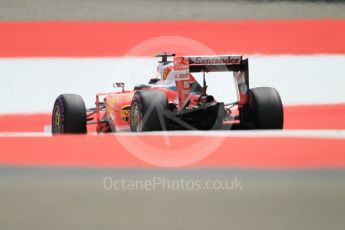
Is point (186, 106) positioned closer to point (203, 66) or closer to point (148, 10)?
point (203, 66)

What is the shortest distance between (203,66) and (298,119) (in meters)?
1.80

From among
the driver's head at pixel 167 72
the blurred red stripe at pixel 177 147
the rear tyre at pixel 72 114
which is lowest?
the blurred red stripe at pixel 177 147

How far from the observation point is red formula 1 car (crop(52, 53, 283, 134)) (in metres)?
6.12

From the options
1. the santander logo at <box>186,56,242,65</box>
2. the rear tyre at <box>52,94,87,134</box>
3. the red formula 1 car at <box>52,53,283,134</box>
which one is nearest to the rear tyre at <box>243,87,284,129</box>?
the red formula 1 car at <box>52,53,283,134</box>

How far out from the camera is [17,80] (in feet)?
27.4

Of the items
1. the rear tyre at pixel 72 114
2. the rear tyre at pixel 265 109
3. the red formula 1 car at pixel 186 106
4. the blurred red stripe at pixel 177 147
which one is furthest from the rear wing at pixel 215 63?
the rear tyre at pixel 72 114

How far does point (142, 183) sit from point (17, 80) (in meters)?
4.53

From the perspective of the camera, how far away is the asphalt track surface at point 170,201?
3.24 metres

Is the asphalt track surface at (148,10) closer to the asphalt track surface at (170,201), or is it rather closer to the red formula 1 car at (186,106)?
the red formula 1 car at (186,106)

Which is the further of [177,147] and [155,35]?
[155,35]

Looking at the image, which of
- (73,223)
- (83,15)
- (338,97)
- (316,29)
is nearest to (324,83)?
(338,97)

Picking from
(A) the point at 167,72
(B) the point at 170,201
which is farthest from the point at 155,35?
(B) the point at 170,201

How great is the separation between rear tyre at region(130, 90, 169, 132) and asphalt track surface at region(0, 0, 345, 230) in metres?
1.35

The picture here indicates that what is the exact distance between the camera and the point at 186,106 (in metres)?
6.30
